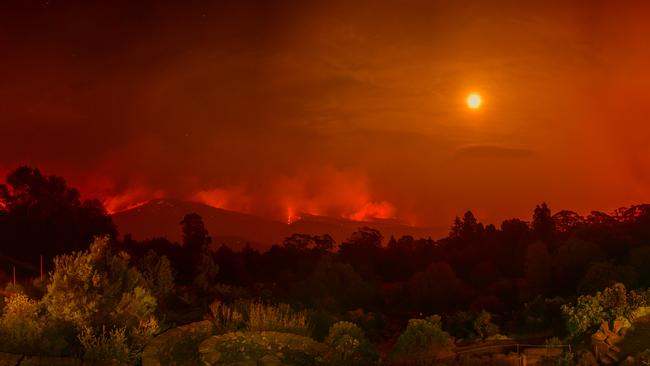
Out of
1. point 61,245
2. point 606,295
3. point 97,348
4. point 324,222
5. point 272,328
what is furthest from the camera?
point 324,222

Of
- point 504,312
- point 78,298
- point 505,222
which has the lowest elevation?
point 504,312

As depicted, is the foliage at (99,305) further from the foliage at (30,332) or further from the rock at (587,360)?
the rock at (587,360)

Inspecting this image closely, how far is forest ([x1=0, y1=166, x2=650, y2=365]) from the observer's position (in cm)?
1622

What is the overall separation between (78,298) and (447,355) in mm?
10339

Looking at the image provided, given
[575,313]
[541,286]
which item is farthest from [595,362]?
[541,286]

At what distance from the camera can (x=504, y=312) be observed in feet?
120

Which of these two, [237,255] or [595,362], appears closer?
[595,362]

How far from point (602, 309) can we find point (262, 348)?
10152mm

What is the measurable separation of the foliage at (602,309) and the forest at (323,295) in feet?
0.14

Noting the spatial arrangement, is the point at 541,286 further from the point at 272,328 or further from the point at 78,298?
the point at 78,298

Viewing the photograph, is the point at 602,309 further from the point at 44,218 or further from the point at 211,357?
the point at 44,218

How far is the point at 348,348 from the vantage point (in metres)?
15.7

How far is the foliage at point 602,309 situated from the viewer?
1845 cm

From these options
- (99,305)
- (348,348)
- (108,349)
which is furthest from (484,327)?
(108,349)
